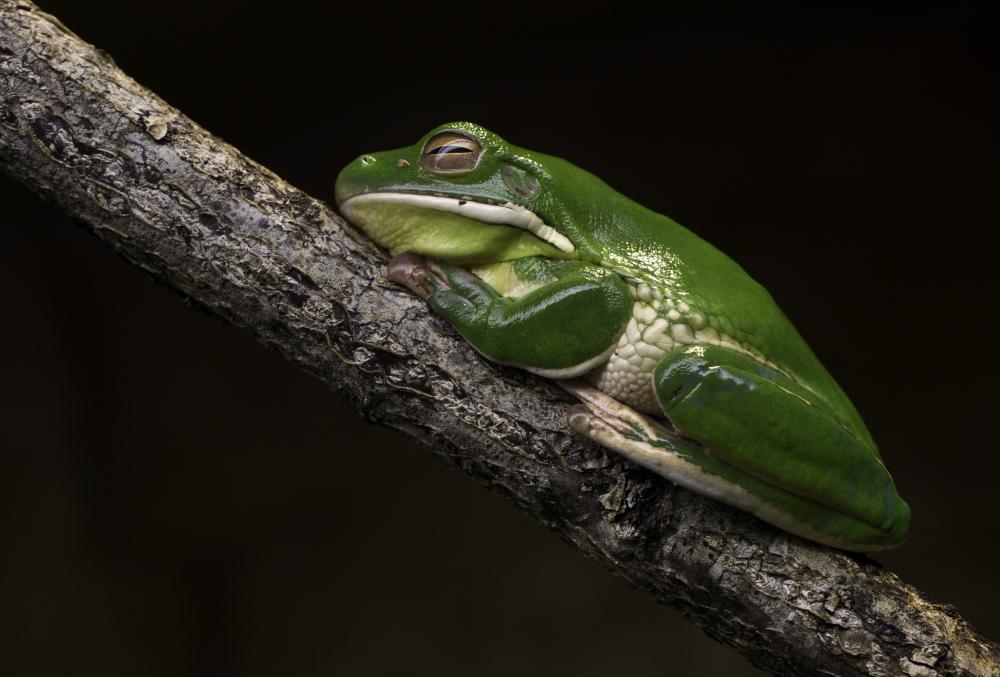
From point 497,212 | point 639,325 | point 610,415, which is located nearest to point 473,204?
point 497,212

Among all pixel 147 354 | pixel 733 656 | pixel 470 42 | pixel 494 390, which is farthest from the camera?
pixel 147 354

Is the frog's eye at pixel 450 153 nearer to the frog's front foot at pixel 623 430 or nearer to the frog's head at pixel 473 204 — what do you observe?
the frog's head at pixel 473 204

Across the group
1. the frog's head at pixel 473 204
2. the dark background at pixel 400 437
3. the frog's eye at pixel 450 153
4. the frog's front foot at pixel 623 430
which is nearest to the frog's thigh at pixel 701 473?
the frog's front foot at pixel 623 430

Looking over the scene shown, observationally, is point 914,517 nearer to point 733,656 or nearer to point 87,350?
point 733,656

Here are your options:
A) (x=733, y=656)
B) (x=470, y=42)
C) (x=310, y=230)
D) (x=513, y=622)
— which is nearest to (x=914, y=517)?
(x=733, y=656)

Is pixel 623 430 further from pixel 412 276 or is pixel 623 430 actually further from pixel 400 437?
pixel 400 437

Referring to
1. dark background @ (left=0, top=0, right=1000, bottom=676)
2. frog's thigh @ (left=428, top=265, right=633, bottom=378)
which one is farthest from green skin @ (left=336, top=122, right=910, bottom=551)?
dark background @ (left=0, top=0, right=1000, bottom=676)
